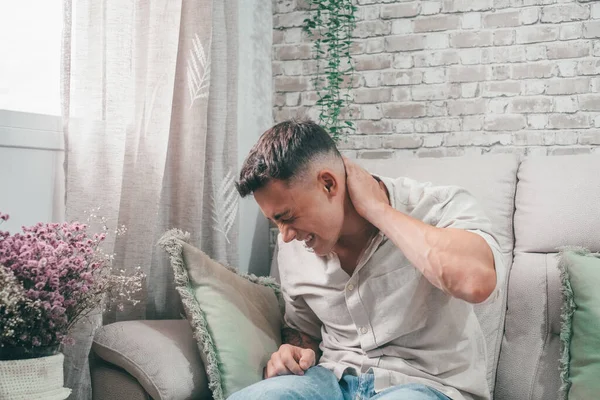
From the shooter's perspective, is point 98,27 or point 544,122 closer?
point 98,27

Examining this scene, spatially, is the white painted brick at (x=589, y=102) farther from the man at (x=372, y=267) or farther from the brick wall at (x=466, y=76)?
the man at (x=372, y=267)

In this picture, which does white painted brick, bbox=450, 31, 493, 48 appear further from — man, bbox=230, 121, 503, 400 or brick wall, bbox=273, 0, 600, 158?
man, bbox=230, 121, 503, 400

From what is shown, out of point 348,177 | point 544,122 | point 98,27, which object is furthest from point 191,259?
point 544,122

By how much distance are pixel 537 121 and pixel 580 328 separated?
960 mm

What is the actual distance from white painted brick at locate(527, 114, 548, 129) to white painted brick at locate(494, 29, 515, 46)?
0.97 feet

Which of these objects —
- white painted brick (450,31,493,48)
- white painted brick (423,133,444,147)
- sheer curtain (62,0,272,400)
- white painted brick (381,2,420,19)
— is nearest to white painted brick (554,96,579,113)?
white painted brick (450,31,493,48)

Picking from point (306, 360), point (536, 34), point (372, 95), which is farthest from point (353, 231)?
point (536, 34)

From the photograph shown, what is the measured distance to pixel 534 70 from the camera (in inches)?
104

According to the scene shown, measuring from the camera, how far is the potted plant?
1345mm

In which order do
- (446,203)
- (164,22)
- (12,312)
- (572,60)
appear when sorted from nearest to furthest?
(12,312) → (446,203) → (164,22) → (572,60)

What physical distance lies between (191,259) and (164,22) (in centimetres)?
75

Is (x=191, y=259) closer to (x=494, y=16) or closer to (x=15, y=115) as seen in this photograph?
(x=15, y=115)

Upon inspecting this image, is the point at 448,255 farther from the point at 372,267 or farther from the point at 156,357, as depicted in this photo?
the point at 156,357

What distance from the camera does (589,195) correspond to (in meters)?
2.16
